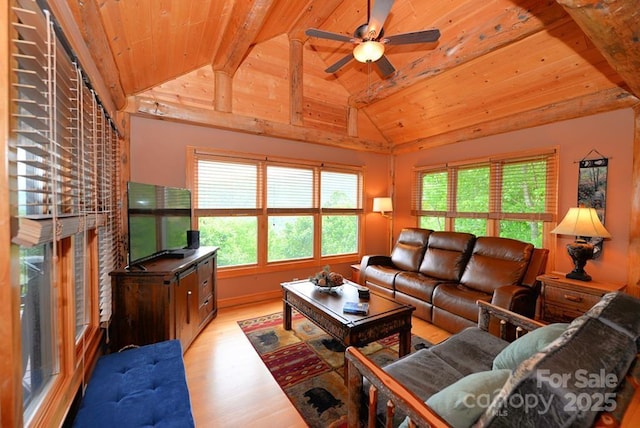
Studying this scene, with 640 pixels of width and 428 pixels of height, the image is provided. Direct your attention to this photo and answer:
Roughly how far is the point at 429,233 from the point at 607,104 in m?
2.34

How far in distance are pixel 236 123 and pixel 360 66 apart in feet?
6.86

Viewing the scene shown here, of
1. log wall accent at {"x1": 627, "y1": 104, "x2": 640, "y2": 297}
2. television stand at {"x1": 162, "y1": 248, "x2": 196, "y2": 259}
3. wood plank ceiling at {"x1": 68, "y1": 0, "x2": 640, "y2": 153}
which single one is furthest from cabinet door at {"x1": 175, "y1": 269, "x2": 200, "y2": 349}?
log wall accent at {"x1": 627, "y1": 104, "x2": 640, "y2": 297}

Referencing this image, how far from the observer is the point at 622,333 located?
1.01m

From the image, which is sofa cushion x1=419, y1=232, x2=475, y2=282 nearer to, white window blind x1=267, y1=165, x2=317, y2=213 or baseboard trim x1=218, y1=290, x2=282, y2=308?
white window blind x1=267, y1=165, x2=317, y2=213

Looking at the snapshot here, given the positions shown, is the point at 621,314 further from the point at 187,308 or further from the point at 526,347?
the point at 187,308

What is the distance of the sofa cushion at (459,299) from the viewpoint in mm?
2742

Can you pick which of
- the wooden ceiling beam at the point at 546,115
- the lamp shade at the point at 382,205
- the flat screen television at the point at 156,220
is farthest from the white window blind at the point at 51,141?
the wooden ceiling beam at the point at 546,115

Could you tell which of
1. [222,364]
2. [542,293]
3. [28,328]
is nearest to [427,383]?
[222,364]

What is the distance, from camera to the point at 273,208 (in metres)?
4.16

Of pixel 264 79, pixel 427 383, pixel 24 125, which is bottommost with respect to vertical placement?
pixel 427 383

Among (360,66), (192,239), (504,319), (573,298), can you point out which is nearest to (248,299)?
(192,239)

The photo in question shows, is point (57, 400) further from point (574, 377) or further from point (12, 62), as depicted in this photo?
point (574, 377)

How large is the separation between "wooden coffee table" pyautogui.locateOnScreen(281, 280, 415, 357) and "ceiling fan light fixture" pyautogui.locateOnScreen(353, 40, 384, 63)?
87.8 inches

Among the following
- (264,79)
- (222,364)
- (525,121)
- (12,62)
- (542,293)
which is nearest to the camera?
(12,62)
